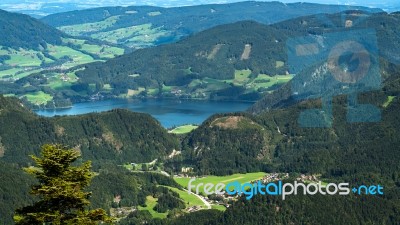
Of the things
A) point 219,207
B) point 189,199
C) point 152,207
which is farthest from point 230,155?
point 219,207

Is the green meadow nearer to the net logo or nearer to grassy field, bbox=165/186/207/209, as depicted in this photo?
the net logo

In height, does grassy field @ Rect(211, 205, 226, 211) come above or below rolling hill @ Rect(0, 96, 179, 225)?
above

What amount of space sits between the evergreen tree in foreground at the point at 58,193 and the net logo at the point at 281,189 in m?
71.8

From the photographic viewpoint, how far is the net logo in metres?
110

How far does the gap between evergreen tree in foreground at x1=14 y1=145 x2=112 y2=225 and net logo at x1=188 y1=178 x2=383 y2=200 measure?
71.8 m

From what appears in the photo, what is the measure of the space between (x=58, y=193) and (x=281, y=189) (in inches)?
3074

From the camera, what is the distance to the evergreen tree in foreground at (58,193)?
115 feet

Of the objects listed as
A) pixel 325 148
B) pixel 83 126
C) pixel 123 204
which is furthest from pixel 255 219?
pixel 83 126

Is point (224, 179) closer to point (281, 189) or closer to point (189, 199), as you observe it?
point (189, 199)

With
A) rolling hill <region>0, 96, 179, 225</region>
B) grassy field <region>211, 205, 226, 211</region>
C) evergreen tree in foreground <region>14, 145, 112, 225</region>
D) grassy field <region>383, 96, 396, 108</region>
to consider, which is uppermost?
evergreen tree in foreground <region>14, 145, 112, 225</region>

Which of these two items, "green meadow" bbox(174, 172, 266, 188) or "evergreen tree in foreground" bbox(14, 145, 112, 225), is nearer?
"evergreen tree in foreground" bbox(14, 145, 112, 225)

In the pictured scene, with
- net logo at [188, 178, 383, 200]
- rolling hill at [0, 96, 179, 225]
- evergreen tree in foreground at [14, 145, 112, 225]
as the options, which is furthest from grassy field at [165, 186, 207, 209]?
evergreen tree in foreground at [14, 145, 112, 225]

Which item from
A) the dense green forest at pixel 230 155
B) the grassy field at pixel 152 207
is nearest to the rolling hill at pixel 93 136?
the dense green forest at pixel 230 155

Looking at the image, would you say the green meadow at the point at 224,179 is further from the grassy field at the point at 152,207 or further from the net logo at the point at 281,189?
the grassy field at the point at 152,207
